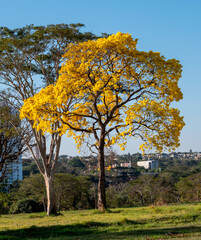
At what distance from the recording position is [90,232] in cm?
1145

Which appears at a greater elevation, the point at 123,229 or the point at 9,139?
the point at 9,139

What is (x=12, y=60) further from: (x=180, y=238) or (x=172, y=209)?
(x=180, y=238)

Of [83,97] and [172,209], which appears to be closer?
[172,209]

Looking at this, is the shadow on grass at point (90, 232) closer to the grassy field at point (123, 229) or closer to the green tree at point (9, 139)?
the grassy field at point (123, 229)

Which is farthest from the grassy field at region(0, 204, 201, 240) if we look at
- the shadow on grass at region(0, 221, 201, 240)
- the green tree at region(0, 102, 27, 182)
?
the green tree at region(0, 102, 27, 182)

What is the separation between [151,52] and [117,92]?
7.69 ft

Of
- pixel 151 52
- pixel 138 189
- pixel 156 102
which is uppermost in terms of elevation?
pixel 151 52

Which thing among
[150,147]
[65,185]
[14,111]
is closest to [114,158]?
[150,147]

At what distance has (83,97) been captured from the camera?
1766cm

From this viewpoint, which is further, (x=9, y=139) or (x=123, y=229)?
(x=9, y=139)

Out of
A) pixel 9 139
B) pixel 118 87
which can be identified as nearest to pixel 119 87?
pixel 118 87

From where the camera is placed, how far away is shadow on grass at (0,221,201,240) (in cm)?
1013

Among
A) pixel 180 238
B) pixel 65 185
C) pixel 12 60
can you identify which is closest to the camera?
pixel 180 238

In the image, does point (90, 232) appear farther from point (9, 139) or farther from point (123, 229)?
point (9, 139)
